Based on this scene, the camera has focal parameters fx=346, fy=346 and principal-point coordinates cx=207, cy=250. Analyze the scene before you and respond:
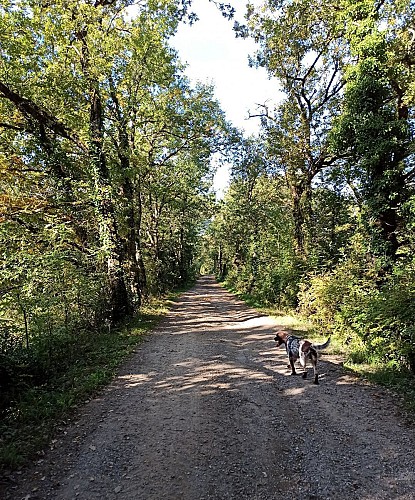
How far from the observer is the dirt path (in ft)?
12.1

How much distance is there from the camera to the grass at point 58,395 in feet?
14.7

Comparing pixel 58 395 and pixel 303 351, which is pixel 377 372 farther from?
pixel 58 395

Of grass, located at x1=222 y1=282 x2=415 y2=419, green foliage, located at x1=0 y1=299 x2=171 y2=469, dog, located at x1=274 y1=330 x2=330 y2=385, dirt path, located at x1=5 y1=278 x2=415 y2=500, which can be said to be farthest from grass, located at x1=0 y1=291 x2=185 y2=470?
grass, located at x1=222 y1=282 x2=415 y2=419

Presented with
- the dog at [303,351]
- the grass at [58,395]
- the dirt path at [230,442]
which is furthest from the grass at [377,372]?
the grass at [58,395]

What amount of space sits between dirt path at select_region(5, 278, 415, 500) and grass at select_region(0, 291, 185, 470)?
28cm

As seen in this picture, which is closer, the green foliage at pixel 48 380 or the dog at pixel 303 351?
the green foliage at pixel 48 380

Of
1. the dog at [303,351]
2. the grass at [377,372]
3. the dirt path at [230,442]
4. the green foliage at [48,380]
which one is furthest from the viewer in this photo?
the dog at [303,351]

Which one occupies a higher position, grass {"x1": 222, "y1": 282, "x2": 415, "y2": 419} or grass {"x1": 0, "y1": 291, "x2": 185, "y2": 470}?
grass {"x1": 0, "y1": 291, "x2": 185, "y2": 470}

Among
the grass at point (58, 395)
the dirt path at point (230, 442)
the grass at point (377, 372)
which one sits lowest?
the grass at point (377, 372)

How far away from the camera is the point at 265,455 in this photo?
426 centimetres

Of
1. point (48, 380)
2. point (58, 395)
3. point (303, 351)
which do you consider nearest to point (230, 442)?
point (303, 351)

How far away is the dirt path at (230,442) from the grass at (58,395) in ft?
0.92

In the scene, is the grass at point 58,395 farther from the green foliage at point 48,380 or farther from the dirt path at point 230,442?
the dirt path at point 230,442

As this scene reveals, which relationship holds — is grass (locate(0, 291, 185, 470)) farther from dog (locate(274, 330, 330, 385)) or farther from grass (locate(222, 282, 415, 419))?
grass (locate(222, 282, 415, 419))
